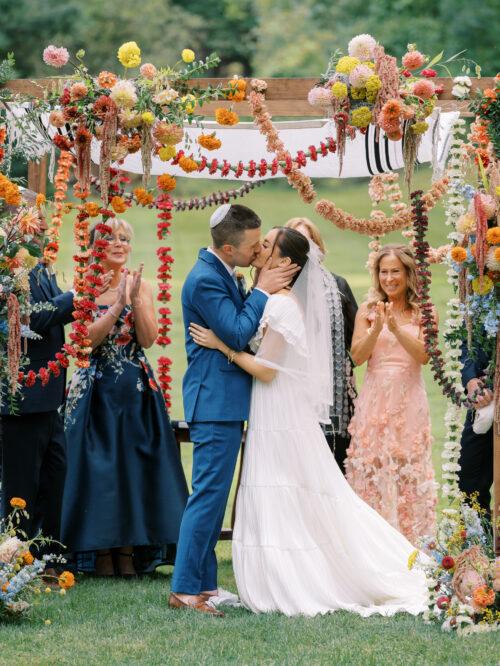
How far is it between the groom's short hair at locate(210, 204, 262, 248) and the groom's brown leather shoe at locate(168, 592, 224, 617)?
1728 mm

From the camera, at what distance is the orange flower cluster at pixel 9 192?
5.49m

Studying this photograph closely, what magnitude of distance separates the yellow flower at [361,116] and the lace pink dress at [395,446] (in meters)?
1.61

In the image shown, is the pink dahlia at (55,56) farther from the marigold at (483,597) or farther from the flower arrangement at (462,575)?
the marigold at (483,597)

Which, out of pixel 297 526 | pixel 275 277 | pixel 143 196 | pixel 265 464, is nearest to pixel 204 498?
pixel 265 464

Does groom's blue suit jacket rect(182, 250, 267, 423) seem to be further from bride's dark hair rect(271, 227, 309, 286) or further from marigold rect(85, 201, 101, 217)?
marigold rect(85, 201, 101, 217)

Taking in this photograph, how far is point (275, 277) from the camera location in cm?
Result: 597

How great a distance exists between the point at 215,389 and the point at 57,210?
1914mm

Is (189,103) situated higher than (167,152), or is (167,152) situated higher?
(189,103)

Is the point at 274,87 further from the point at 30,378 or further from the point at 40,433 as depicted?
the point at 40,433

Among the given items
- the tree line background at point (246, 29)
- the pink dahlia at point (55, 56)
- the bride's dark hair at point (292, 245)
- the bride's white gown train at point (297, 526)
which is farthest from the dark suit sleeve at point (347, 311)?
the tree line background at point (246, 29)

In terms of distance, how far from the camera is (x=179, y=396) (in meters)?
18.0

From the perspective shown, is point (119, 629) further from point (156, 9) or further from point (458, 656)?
point (156, 9)

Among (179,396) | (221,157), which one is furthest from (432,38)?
(221,157)

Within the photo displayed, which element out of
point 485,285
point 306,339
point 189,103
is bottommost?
point 306,339
